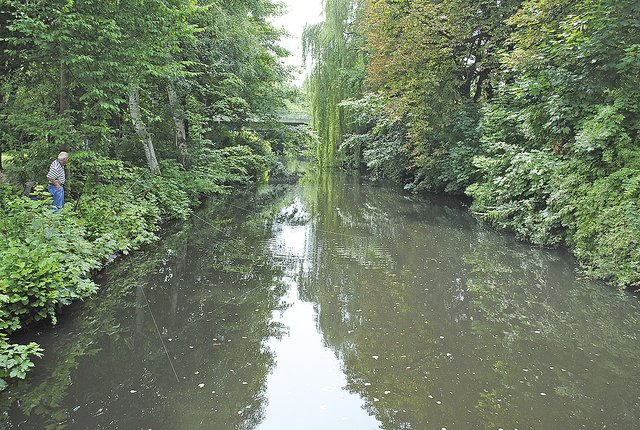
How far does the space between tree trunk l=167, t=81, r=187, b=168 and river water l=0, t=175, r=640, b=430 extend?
441 cm

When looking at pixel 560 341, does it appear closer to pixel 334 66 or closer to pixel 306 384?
pixel 306 384

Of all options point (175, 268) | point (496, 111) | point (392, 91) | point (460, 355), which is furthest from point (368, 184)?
point (460, 355)

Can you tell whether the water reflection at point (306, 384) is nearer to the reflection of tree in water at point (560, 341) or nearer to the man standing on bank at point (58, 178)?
the reflection of tree in water at point (560, 341)

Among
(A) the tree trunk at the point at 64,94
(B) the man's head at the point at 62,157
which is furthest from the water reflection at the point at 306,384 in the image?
(A) the tree trunk at the point at 64,94

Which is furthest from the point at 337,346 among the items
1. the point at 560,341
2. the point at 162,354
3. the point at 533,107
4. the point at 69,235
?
the point at 533,107

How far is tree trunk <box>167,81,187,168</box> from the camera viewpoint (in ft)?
34.9

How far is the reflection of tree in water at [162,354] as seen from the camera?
2.98m

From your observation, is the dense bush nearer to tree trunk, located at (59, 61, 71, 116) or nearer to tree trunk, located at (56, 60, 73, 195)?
tree trunk, located at (56, 60, 73, 195)

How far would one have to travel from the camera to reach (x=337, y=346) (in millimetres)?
4125

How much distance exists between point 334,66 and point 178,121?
445 inches

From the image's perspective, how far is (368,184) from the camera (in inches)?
829

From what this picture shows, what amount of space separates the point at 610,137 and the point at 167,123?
984 centimetres

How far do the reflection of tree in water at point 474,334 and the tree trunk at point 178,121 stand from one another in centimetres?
548

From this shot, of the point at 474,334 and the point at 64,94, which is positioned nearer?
the point at 474,334
